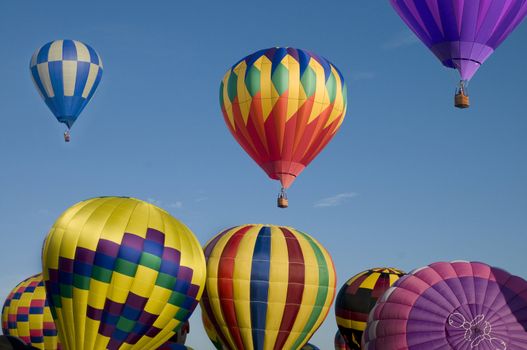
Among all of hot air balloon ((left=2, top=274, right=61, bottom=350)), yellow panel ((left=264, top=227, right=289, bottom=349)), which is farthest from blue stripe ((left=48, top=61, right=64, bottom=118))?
yellow panel ((left=264, top=227, right=289, bottom=349))

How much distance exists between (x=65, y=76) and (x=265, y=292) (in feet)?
46.8

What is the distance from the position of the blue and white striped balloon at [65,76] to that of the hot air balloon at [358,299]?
511 inches

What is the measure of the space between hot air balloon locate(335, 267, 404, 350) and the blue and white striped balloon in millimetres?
12984

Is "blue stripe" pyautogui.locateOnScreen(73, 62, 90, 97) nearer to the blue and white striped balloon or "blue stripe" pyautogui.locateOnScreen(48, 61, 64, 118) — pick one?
the blue and white striped balloon

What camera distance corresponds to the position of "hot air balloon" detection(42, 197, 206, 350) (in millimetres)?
22391

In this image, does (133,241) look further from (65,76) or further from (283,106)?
(65,76)

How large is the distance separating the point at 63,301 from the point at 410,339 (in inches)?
293

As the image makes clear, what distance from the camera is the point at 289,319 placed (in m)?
26.8

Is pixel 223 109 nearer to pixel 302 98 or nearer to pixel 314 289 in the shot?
pixel 302 98

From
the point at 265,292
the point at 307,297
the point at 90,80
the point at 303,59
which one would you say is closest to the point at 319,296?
the point at 307,297

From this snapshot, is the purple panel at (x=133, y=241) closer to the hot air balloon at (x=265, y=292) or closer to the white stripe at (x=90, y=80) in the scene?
the hot air balloon at (x=265, y=292)

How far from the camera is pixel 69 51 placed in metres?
37.7

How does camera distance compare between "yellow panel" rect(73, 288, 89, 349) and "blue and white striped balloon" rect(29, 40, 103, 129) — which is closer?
"yellow panel" rect(73, 288, 89, 349)

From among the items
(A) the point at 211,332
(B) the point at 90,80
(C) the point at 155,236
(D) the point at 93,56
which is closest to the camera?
(C) the point at 155,236
